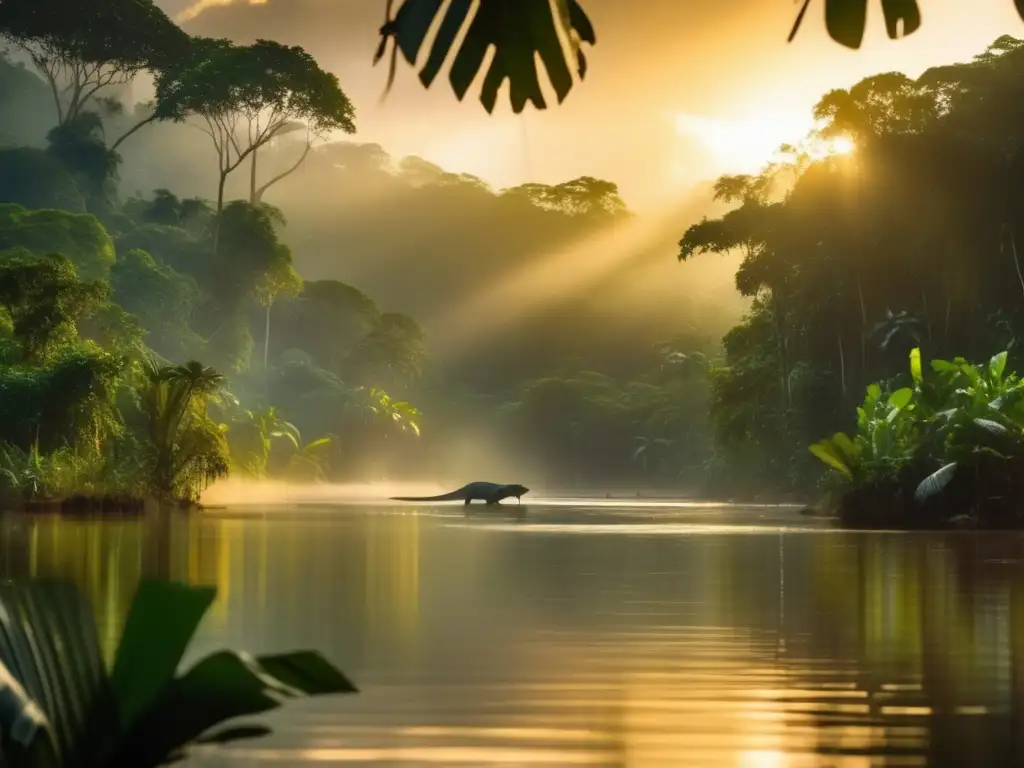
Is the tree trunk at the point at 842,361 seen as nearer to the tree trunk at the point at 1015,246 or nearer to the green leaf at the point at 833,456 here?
the tree trunk at the point at 1015,246

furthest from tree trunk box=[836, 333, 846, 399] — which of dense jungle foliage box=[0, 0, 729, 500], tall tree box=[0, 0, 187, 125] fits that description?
tall tree box=[0, 0, 187, 125]

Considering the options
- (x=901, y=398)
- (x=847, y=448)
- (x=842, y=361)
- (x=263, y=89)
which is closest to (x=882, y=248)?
(x=842, y=361)

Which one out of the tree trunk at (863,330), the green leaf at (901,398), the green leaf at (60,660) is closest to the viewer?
the green leaf at (60,660)

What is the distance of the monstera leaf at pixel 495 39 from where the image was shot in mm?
2828

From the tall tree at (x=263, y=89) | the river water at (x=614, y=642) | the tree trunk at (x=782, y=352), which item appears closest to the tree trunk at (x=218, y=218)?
the tall tree at (x=263, y=89)

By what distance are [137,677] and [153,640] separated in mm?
85

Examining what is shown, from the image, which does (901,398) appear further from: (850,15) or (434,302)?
(434,302)

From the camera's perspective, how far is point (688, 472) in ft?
254

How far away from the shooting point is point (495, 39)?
2861 millimetres

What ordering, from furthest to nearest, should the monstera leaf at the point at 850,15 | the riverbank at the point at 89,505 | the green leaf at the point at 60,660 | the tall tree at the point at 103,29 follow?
the tall tree at the point at 103,29, the riverbank at the point at 89,505, the green leaf at the point at 60,660, the monstera leaf at the point at 850,15

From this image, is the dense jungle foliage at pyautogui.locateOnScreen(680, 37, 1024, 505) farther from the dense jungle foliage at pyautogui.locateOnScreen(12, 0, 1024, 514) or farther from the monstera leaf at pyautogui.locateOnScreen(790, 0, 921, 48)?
the monstera leaf at pyautogui.locateOnScreen(790, 0, 921, 48)

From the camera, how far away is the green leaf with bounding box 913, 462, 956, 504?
28.8 meters

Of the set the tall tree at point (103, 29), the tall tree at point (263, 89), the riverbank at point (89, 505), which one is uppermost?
the tall tree at point (103, 29)

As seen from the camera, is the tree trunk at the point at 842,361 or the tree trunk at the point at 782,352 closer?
the tree trunk at the point at 842,361
